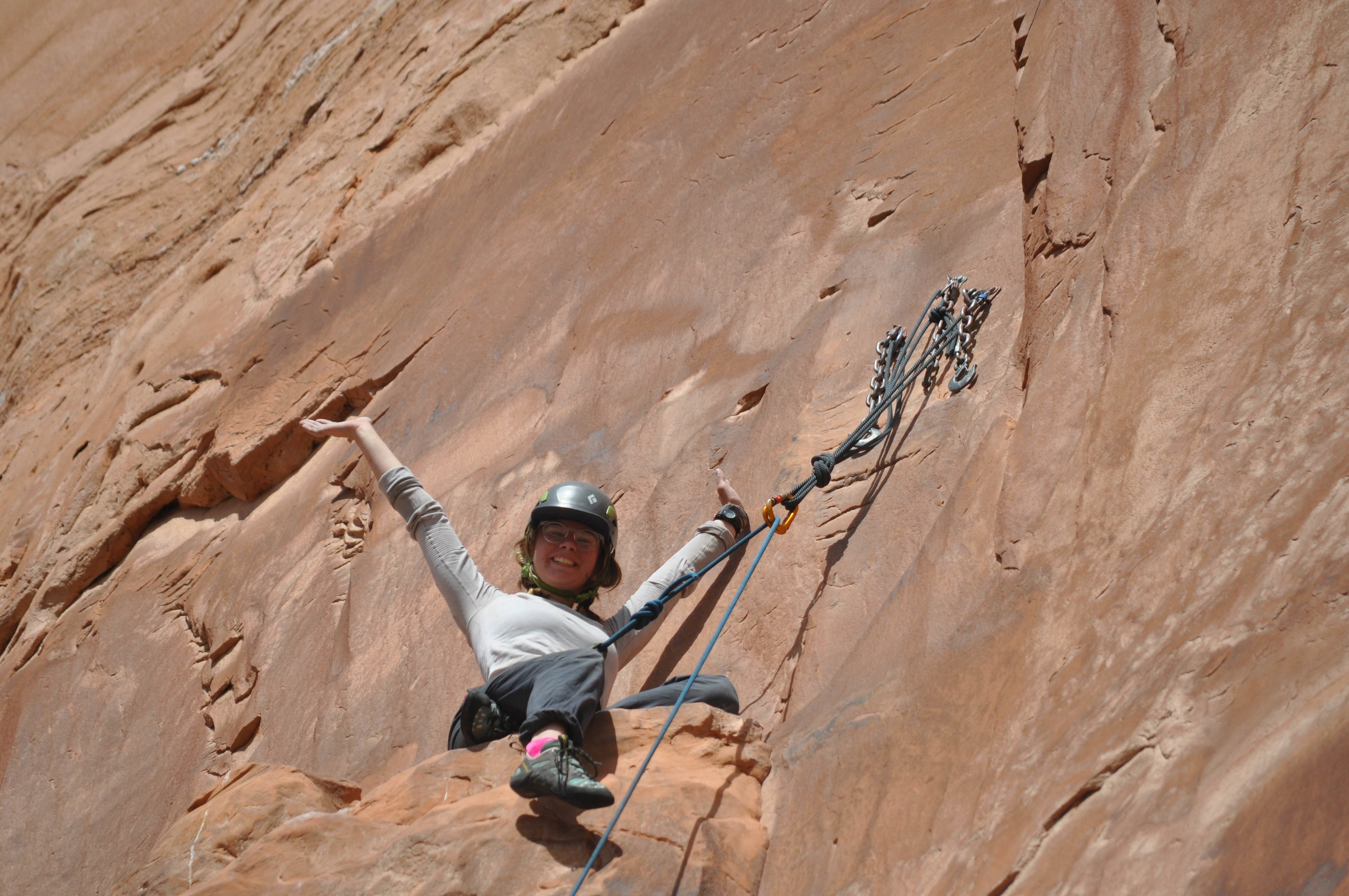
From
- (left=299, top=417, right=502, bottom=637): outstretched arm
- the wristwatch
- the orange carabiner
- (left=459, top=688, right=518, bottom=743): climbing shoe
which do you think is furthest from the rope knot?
(left=459, top=688, right=518, bottom=743): climbing shoe

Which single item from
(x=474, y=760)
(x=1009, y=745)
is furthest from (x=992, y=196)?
(x=474, y=760)

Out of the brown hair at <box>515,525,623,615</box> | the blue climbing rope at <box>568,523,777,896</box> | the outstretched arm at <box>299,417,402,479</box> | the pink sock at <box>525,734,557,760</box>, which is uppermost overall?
the outstretched arm at <box>299,417,402,479</box>

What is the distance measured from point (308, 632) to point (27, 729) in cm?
201

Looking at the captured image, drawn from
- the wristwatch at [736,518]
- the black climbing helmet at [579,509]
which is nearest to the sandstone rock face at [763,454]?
the wristwatch at [736,518]

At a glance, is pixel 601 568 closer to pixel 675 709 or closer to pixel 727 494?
pixel 727 494

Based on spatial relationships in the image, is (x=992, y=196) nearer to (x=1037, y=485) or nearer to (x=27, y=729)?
(x=1037, y=485)

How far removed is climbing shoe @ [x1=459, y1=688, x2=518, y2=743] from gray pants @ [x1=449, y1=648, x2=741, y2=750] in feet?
0.05

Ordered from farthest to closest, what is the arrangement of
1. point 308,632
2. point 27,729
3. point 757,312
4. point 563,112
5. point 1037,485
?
point 563,112
point 27,729
point 308,632
point 757,312
point 1037,485

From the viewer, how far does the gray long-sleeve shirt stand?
12.0 feet

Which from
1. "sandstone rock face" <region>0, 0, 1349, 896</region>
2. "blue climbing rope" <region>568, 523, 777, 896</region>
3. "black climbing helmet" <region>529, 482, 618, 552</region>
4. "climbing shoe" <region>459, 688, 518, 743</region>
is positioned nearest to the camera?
A: "sandstone rock face" <region>0, 0, 1349, 896</region>

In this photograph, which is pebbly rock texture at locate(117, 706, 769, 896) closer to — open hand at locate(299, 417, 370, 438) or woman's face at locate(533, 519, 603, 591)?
woman's face at locate(533, 519, 603, 591)

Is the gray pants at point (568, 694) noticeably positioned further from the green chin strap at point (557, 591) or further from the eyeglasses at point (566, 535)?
the eyeglasses at point (566, 535)

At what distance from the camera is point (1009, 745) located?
9.05 feet

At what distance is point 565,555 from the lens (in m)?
3.96
